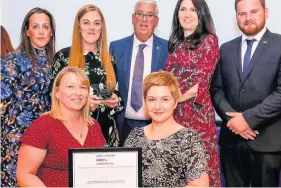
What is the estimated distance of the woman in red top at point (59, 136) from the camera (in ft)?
7.98

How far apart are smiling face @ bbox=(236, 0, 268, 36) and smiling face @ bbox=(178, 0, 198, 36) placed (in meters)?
0.30

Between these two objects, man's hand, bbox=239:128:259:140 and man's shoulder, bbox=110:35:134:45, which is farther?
man's shoulder, bbox=110:35:134:45

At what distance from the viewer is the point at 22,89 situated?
3.15 m

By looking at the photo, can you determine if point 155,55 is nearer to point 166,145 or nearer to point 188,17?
point 188,17

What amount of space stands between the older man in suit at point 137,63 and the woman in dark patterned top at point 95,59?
0.15 metres

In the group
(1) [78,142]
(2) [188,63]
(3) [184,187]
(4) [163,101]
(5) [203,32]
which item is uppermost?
(5) [203,32]

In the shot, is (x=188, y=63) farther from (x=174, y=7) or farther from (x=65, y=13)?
(x=65, y=13)

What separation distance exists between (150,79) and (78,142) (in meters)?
0.51

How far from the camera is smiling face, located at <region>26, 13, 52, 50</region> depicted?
3.27 metres

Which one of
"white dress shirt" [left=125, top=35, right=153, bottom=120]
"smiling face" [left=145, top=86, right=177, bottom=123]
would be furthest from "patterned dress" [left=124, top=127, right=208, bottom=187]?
"white dress shirt" [left=125, top=35, right=153, bottom=120]

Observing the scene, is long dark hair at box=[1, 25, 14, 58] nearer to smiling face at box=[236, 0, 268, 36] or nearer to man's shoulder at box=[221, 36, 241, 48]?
man's shoulder at box=[221, 36, 241, 48]

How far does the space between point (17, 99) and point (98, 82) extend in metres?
0.54

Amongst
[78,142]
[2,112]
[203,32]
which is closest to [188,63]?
[203,32]

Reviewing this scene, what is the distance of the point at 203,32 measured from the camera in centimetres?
318
